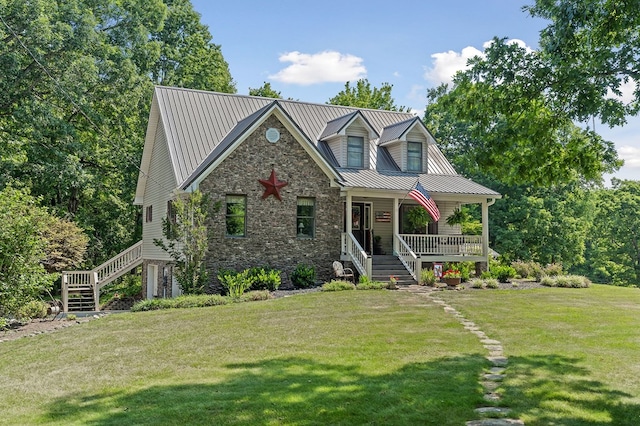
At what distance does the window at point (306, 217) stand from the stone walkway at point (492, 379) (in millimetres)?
8215

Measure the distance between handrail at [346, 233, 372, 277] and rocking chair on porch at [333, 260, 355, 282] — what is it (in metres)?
0.37

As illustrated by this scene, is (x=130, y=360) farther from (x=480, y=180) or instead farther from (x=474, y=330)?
(x=480, y=180)

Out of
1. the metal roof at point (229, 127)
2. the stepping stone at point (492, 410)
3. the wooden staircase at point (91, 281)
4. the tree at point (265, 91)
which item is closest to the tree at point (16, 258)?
the metal roof at point (229, 127)

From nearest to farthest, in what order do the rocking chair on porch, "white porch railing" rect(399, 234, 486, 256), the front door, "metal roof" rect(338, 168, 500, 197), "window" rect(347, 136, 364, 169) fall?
1. the rocking chair on porch
2. "metal roof" rect(338, 168, 500, 197)
3. "white porch railing" rect(399, 234, 486, 256)
4. the front door
5. "window" rect(347, 136, 364, 169)

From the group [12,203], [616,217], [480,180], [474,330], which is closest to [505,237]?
[480,180]

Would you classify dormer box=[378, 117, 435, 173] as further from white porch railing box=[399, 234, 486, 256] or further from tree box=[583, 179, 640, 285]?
tree box=[583, 179, 640, 285]

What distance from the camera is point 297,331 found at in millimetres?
12703

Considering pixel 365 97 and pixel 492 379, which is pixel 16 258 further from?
pixel 365 97

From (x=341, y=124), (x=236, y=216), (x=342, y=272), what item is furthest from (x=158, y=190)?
(x=342, y=272)

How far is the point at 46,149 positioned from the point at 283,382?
933 inches

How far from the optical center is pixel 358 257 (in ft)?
73.4

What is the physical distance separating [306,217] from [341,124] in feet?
16.4

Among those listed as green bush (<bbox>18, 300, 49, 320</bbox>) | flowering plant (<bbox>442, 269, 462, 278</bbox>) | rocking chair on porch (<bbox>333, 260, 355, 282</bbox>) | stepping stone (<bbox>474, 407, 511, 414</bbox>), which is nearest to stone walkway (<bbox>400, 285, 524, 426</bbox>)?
stepping stone (<bbox>474, 407, 511, 414</bbox>)

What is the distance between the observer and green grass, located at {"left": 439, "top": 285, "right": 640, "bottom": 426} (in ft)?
22.7
